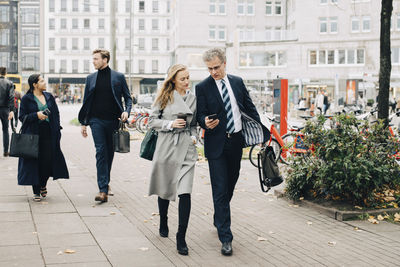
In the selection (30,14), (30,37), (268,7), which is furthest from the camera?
(30,14)

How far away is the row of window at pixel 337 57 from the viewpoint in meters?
55.5

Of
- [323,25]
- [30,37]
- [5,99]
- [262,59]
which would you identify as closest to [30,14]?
Answer: [30,37]

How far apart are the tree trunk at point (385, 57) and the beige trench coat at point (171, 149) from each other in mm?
4260

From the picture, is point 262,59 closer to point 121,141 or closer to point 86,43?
point 86,43

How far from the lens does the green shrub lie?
22.7 ft

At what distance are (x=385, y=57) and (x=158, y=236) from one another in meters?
4.82

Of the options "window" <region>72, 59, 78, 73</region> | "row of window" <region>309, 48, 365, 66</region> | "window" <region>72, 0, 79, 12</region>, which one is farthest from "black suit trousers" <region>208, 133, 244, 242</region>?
"window" <region>72, 0, 79, 12</region>

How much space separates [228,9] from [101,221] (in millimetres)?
65412

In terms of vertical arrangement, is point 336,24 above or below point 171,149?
above

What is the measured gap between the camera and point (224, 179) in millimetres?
5426

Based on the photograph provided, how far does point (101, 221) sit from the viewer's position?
6500 millimetres

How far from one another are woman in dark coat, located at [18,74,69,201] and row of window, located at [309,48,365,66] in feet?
166

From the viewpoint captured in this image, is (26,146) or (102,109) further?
(102,109)

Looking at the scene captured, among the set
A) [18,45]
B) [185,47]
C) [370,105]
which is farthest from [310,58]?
[18,45]
